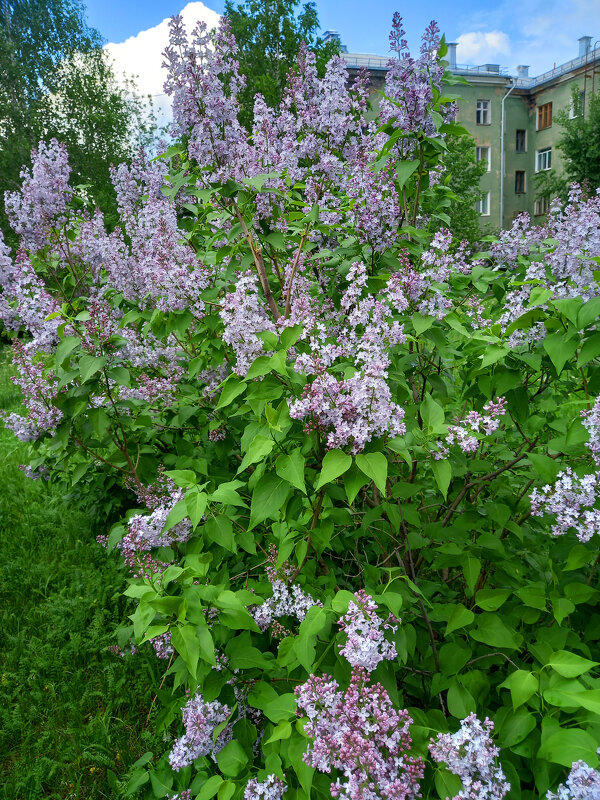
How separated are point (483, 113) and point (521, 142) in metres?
3.37

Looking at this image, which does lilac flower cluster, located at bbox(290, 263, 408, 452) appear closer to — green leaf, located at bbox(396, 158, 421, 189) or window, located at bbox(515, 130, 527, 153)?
green leaf, located at bbox(396, 158, 421, 189)

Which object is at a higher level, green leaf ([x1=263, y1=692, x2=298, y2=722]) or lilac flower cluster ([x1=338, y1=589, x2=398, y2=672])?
lilac flower cluster ([x1=338, y1=589, x2=398, y2=672])

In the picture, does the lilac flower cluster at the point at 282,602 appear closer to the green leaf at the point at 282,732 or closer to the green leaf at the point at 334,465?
the green leaf at the point at 282,732

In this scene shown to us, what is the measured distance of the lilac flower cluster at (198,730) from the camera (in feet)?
6.22

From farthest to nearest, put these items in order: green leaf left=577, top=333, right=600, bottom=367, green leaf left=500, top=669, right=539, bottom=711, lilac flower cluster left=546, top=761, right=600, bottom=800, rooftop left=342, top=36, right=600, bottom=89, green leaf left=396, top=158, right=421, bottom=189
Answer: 1. rooftop left=342, top=36, right=600, bottom=89
2. green leaf left=396, top=158, right=421, bottom=189
3. green leaf left=577, top=333, right=600, bottom=367
4. green leaf left=500, top=669, right=539, bottom=711
5. lilac flower cluster left=546, top=761, right=600, bottom=800

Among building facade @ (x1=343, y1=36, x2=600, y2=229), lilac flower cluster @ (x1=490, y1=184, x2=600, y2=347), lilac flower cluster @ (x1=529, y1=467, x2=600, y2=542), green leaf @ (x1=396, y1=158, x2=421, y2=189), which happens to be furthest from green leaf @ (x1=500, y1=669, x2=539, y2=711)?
building facade @ (x1=343, y1=36, x2=600, y2=229)

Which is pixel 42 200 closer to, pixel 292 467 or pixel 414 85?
pixel 414 85

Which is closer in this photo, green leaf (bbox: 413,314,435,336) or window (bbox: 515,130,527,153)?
green leaf (bbox: 413,314,435,336)

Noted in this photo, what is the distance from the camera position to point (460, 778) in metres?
1.50

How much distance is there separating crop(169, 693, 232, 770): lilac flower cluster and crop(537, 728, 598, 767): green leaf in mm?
Answer: 1078

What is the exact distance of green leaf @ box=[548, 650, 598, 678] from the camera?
57.1 inches

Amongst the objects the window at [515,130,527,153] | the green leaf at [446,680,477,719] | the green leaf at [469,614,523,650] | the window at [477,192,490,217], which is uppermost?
the window at [515,130,527,153]

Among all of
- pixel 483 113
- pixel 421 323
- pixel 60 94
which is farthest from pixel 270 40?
pixel 421 323

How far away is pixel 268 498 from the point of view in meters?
1.89
